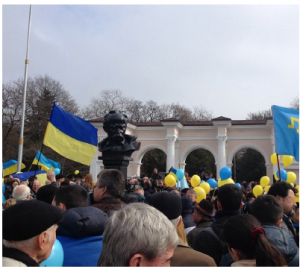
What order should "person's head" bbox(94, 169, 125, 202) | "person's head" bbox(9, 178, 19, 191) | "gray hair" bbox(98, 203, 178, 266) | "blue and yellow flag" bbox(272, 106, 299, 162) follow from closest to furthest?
"gray hair" bbox(98, 203, 178, 266), "person's head" bbox(94, 169, 125, 202), "blue and yellow flag" bbox(272, 106, 299, 162), "person's head" bbox(9, 178, 19, 191)

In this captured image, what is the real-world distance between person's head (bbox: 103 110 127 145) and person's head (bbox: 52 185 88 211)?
4.27 metres

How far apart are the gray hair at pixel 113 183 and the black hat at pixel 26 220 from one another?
1513mm

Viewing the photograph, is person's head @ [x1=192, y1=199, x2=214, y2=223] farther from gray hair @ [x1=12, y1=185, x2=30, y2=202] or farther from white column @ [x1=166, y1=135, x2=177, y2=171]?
white column @ [x1=166, y1=135, x2=177, y2=171]

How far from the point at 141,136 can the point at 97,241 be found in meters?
26.0

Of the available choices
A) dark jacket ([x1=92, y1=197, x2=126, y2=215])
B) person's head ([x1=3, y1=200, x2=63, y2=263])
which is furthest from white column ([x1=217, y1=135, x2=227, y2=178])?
person's head ([x1=3, y1=200, x2=63, y2=263])

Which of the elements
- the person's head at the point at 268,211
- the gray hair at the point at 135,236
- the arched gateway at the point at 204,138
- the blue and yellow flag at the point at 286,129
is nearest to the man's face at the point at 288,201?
Answer: the person's head at the point at 268,211

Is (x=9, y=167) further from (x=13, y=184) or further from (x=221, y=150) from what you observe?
(x=221, y=150)

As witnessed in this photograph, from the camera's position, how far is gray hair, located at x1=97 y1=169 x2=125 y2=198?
3521 millimetres

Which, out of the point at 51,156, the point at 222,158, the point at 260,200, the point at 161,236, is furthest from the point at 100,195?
the point at 51,156

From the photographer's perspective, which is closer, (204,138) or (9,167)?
(9,167)

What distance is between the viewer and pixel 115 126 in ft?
24.0

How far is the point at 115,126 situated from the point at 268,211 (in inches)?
189

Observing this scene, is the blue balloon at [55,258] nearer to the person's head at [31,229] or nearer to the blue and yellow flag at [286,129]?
the person's head at [31,229]

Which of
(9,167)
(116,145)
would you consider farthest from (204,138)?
(116,145)
